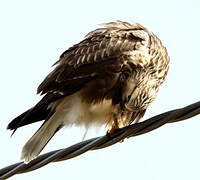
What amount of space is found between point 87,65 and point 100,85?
249 mm

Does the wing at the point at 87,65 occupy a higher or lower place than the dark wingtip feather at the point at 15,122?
higher

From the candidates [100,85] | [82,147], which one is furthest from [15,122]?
[82,147]

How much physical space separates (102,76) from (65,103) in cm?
50

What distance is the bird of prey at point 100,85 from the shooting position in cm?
536

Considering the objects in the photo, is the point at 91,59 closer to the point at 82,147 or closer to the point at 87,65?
the point at 87,65

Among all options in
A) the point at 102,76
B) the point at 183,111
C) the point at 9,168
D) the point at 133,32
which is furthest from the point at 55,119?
the point at 183,111

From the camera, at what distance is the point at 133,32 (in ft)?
18.9

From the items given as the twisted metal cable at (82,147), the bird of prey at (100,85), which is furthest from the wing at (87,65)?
the twisted metal cable at (82,147)

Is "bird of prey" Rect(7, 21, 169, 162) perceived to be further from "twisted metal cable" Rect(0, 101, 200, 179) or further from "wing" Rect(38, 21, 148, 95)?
"twisted metal cable" Rect(0, 101, 200, 179)

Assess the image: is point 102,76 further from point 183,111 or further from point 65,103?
point 183,111

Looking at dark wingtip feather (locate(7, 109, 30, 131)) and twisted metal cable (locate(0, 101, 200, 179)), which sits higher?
twisted metal cable (locate(0, 101, 200, 179))

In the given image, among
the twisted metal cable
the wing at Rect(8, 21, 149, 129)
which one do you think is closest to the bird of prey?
the wing at Rect(8, 21, 149, 129)

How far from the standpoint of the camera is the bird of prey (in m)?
5.36

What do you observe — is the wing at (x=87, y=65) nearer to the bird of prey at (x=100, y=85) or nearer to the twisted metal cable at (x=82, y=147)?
the bird of prey at (x=100, y=85)
